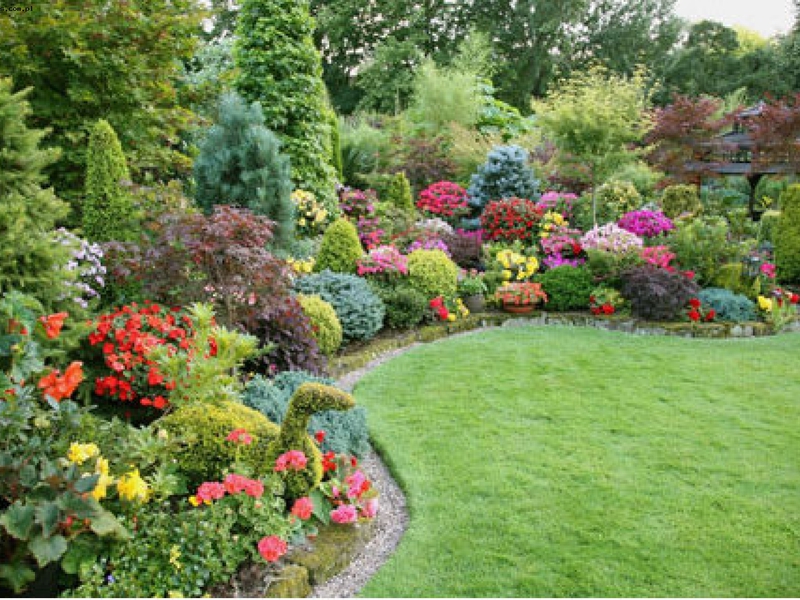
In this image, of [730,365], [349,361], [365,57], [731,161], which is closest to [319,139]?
[349,361]

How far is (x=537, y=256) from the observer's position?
32.4 ft

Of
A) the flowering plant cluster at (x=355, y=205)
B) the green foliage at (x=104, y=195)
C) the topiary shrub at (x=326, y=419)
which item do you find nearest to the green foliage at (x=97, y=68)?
the green foliage at (x=104, y=195)

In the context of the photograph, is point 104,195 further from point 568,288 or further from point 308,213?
point 568,288

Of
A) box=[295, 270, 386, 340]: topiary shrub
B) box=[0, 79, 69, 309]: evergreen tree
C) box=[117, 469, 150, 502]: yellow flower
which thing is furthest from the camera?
box=[295, 270, 386, 340]: topiary shrub

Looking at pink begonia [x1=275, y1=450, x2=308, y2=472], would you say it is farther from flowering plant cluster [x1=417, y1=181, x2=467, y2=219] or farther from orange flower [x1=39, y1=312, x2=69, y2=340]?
flowering plant cluster [x1=417, y1=181, x2=467, y2=219]

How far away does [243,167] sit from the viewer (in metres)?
7.15

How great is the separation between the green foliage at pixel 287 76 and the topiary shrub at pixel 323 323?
3.55 metres

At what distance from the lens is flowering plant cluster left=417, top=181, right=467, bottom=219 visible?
38.5 feet

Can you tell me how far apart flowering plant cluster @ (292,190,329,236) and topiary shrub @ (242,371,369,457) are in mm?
4771

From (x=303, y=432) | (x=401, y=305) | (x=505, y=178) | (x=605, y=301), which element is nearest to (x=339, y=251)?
(x=401, y=305)

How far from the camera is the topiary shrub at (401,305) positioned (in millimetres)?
7473

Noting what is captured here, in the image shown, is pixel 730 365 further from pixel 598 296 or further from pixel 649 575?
pixel 649 575

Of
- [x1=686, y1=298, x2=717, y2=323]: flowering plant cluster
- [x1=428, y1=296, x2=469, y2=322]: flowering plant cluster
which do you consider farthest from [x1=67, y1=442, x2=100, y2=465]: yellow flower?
[x1=686, y1=298, x2=717, y2=323]: flowering plant cluster

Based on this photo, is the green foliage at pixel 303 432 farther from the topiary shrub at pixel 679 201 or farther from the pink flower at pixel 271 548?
the topiary shrub at pixel 679 201
